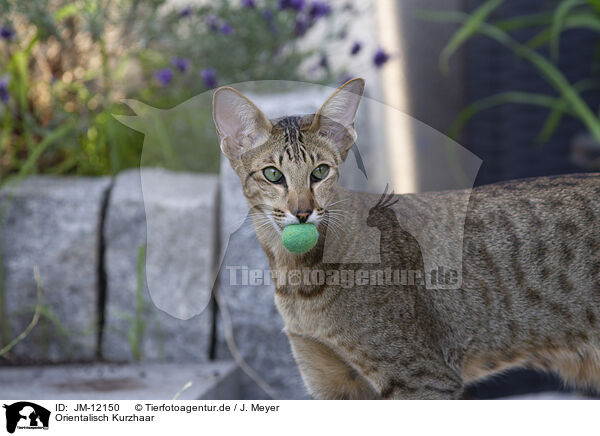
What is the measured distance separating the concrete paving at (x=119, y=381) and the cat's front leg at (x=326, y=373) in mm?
244

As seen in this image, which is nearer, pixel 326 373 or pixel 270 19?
pixel 326 373

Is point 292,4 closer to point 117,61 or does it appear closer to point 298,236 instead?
point 298,236

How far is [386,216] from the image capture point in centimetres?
87

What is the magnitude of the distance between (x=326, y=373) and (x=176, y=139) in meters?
0.47

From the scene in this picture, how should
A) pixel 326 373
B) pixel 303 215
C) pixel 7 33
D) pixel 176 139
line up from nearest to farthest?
pixel 303 215 → pixel 326 373 → pixel 176 139 → pixel 7 33

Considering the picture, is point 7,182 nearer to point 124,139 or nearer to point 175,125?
point 124,139

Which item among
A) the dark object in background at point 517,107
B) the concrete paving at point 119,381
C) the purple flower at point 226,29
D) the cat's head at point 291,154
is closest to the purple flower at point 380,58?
the dark object in background at point 517,107

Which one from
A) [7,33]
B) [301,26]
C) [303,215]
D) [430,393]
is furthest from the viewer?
[7,33]

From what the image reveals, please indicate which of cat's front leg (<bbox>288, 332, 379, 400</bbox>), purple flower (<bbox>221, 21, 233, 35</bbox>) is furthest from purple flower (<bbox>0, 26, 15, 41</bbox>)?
cat's front leg (<bbox>288, 332, 379, 400</bbox>)

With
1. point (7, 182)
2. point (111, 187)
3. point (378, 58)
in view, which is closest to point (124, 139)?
point (111, 187)

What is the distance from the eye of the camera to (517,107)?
2.13 meters

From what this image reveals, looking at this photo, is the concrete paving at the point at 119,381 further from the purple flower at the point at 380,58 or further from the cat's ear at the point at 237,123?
the purple flower at the point at 380,58
